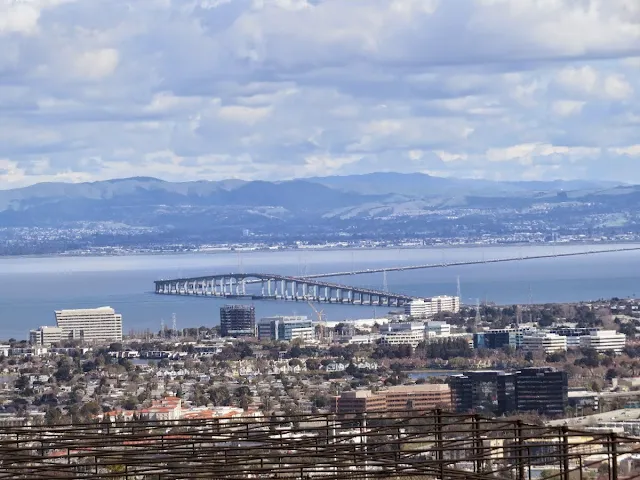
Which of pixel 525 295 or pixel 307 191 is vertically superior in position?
pixel 307 191

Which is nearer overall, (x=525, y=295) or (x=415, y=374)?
(x=415, y=374)

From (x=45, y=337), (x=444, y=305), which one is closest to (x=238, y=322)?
(x=45, y=337)

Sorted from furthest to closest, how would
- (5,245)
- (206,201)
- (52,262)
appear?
1. (206,201)
2. (5,245)
3. (52,262)

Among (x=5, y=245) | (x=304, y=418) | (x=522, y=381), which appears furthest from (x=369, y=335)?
(x=5, y=245)

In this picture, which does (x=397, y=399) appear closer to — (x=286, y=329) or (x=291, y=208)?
(x=286, y=329)

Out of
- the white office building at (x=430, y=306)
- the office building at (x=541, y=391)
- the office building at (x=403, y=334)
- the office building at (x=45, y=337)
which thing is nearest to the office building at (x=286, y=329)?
the office building at (x=403, y=334)

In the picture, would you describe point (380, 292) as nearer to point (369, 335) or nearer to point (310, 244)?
point (369, 335)

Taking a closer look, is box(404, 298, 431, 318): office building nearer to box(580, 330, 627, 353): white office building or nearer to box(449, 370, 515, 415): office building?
box(580, 330, 627, 353): white office building

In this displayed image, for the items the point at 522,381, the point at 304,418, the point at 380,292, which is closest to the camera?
the point at 304,418
